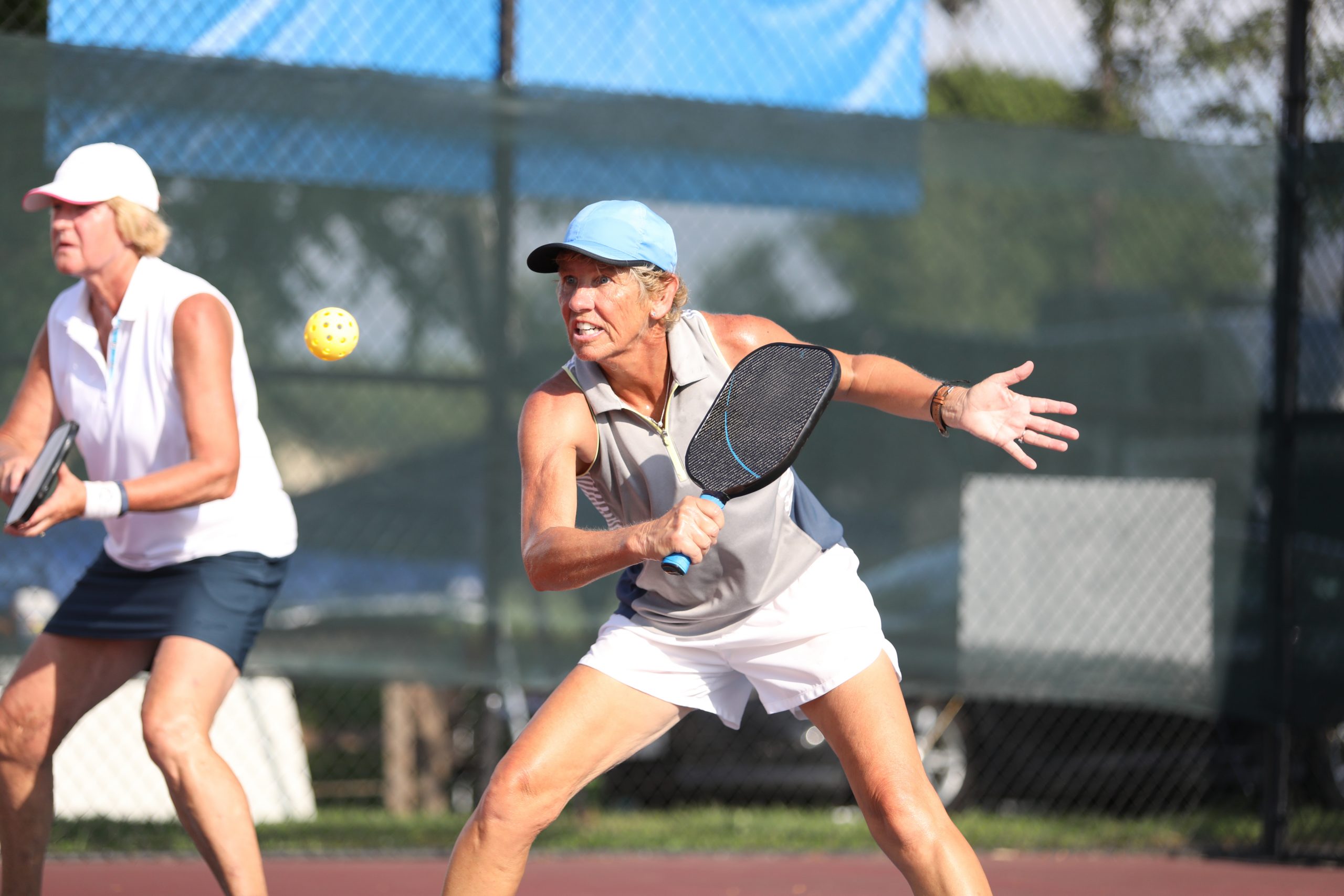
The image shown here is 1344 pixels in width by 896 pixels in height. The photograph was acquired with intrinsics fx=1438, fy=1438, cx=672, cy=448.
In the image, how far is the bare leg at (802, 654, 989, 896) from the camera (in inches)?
101

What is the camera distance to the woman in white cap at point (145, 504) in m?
2.96

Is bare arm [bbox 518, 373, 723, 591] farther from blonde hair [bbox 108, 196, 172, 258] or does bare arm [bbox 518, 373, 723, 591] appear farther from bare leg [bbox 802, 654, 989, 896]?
blonde hair [bbox 108, 196, 172, 258]

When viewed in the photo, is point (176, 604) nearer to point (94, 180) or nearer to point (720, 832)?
point (94, 180)

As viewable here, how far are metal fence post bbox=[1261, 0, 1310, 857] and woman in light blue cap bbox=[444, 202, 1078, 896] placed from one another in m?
3.10

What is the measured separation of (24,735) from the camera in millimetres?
3037

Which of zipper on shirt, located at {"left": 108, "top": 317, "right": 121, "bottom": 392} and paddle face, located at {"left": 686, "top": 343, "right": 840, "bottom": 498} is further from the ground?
zipper on shirt, located at {"left": 108, "top": 317, "right": 121, "bottom": 392}

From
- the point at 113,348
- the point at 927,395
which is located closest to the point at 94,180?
the point at 113,348

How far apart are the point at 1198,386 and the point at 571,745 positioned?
3697mm

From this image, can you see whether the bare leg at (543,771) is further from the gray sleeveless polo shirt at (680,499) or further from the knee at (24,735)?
the knee at (24,735)

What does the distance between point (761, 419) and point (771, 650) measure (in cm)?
51

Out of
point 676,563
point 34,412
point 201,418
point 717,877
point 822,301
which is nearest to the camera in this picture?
point 676,563

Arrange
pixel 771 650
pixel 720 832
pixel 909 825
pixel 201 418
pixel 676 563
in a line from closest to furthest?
pixel 676 563
pixel 909 825
pixel 771 650
pixel 201 418
pixel 720 832

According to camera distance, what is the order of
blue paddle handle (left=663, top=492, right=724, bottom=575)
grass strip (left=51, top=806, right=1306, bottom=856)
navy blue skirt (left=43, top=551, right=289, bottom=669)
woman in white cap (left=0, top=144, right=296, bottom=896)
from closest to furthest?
1. blue paddle handle (left=663, top=492, right=724, bottom=575)
2. woman in white cap (left=0, top=144, right=296, bottom=896)
3. navy blue skirt (left=43, top=551, right=289, bottom=669)
4. grass strip (left=51, top=806, right=1306, bottom=856)

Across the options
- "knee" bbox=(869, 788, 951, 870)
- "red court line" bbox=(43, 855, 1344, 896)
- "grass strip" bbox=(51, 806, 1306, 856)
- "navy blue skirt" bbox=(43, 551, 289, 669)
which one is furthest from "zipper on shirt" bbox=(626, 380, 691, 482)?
"grass strip" bbox=(51, 806, 1306, 856)
